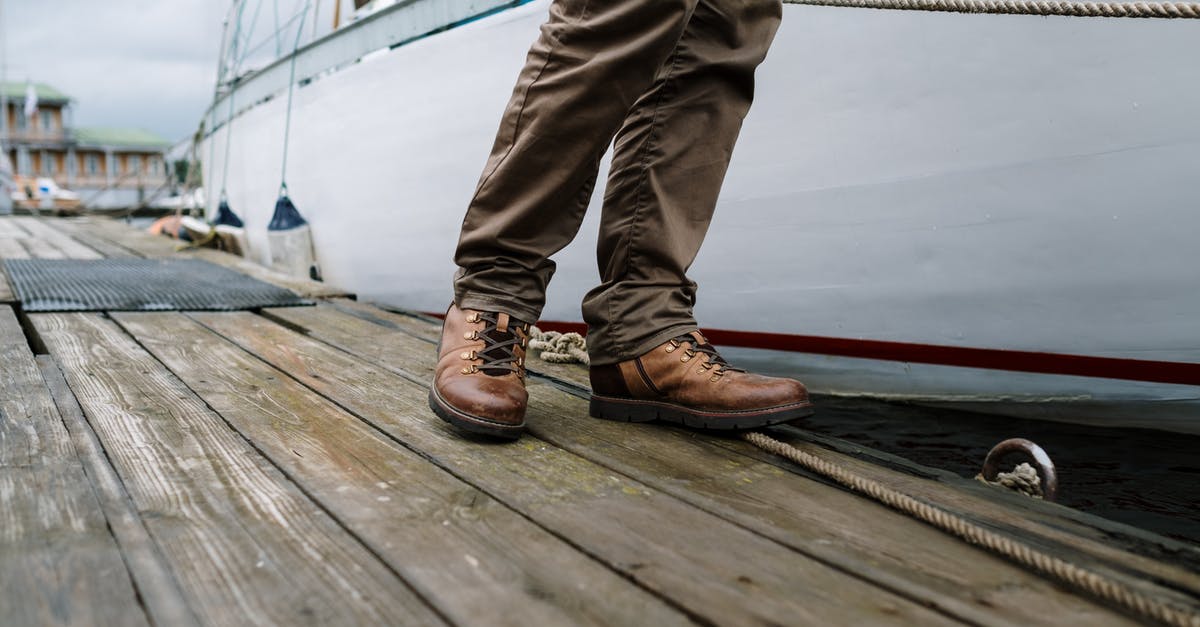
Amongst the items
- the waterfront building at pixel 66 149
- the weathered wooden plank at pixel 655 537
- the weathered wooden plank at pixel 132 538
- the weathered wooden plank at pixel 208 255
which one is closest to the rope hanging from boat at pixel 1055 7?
the weathered wooden plank at pixel 655 537

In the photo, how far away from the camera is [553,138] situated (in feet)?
4.50

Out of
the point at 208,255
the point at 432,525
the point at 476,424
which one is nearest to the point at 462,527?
the point at 432,525

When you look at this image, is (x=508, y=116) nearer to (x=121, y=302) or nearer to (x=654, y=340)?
(x=654, y=340)

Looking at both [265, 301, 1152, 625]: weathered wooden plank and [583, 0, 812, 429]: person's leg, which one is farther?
[583, 0, 812, 429]: person's leg

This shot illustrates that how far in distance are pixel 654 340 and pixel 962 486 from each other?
503 millimetres

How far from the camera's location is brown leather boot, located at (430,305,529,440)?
133cm

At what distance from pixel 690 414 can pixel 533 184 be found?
44 centimetres

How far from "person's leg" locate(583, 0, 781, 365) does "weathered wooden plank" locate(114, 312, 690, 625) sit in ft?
1.07

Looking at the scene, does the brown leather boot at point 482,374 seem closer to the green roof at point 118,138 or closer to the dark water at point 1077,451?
the dark water at point 1077,451

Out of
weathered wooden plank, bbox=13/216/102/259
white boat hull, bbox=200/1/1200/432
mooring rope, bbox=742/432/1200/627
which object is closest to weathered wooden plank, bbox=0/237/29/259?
weathered wooden plank, bbox=13/216/102/259

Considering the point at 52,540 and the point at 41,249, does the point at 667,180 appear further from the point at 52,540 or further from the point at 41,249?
the point at 41,249

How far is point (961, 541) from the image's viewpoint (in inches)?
39.9

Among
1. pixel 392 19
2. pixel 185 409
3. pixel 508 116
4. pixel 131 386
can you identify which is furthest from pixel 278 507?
pixel 392 19

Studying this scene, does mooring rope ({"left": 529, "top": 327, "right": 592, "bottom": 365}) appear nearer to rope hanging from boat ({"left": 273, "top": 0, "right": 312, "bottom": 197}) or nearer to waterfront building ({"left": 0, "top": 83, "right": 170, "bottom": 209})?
rope hanging from boat ({"left": 273, "top": 0, "right": 312, "bottom": 197})
